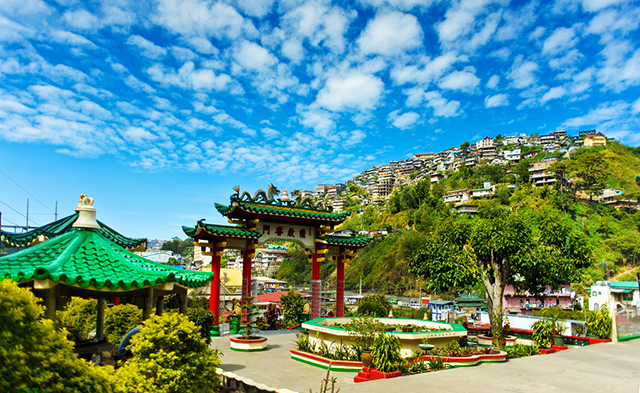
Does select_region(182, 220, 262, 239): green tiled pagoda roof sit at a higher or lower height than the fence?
higher

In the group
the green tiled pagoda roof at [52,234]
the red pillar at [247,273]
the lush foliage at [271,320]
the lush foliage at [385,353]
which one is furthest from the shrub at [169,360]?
the lush foliage at [271,320]

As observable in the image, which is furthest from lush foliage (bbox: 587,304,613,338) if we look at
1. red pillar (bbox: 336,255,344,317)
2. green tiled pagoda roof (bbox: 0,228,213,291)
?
green tiled pagoda roof (bbox: 0,228,213,291)

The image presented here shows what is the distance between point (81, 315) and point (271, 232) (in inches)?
346

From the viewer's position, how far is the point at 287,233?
67.1 ft

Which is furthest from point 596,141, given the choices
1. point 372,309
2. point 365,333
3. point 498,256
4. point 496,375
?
point 365,333

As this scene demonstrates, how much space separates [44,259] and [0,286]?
4.99m

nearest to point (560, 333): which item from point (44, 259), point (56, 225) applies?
point (44, 259)

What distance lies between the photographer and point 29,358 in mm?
3068

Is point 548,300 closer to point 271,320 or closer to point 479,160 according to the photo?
point 271,320

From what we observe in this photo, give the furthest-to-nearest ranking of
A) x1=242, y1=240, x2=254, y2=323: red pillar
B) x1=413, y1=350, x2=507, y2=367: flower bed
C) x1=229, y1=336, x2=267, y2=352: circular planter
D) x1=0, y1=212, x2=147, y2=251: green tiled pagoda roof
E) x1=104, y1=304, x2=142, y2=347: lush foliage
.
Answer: x1=242, y1=240, x2=254, y2=323: red pillar < x1=229, y1=336, x2=267, y2=352: circular planter < x1=0, y1=212, x2=147, y2=251: green tiled pagoda roof < x1=104, y1=304, x2=142, y2=347: lush foliage < x1=413, y1=350, x2=507, y2=367: flower bed

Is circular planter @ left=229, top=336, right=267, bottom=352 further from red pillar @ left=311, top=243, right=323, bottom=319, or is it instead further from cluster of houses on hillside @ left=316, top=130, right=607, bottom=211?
cluster of houses on hillside @ left=316, top=130, right=607, bottom=211

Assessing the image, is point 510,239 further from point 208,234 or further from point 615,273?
point 615,273

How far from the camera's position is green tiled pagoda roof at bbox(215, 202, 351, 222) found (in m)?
18.6

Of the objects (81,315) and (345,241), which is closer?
(81,315)
